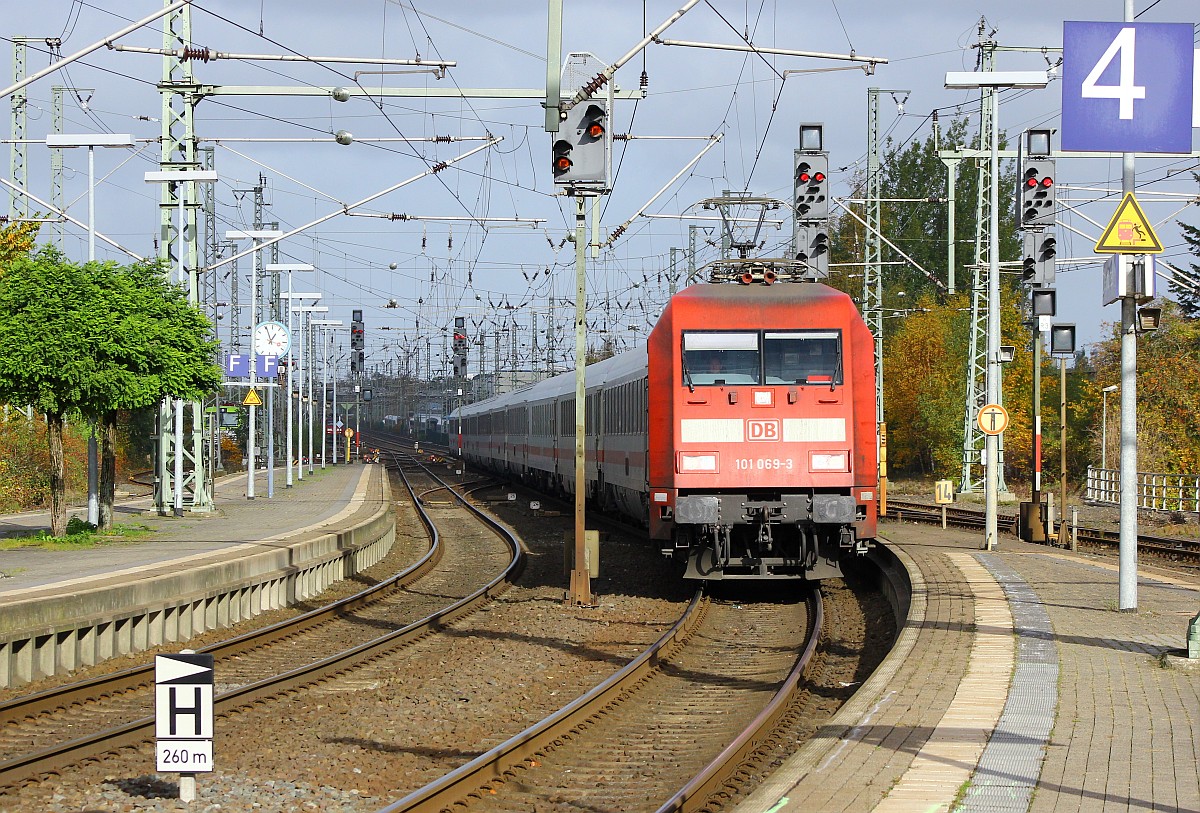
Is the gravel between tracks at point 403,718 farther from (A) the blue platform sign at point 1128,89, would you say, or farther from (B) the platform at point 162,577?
(A) the blue platform sign at point 1128,89

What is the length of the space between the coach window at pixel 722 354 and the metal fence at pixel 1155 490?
64.9 feet

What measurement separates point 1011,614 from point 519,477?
140ft

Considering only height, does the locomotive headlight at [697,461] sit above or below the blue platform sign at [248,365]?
below

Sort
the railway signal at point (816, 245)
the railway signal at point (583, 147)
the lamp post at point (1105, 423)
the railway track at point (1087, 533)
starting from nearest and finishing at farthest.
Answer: the railway signal at point (583, 147) < the railway signal at point (816, 245) < the railway track at point (1087, 533) < the lamp post at point (1105, 423)

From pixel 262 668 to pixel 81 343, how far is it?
966cm

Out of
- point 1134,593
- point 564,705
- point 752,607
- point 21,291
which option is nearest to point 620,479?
point 752,607

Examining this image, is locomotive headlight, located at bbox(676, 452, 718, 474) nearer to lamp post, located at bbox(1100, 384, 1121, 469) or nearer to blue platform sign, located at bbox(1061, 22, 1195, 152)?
blue platform sign, located at bbox(1061, 22, 1195, 152)

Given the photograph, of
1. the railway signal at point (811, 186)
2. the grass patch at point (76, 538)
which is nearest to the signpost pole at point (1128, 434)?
the railway signal at point (811, 186)

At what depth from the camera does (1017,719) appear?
29.8ft

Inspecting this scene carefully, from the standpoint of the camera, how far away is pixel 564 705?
1137 cm

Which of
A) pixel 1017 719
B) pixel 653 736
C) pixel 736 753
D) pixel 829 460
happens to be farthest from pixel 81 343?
pixel 1017 719

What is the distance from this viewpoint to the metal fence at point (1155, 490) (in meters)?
36.2

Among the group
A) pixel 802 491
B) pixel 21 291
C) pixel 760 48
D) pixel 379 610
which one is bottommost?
pixel 379 610

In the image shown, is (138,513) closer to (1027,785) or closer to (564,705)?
(564,705)
